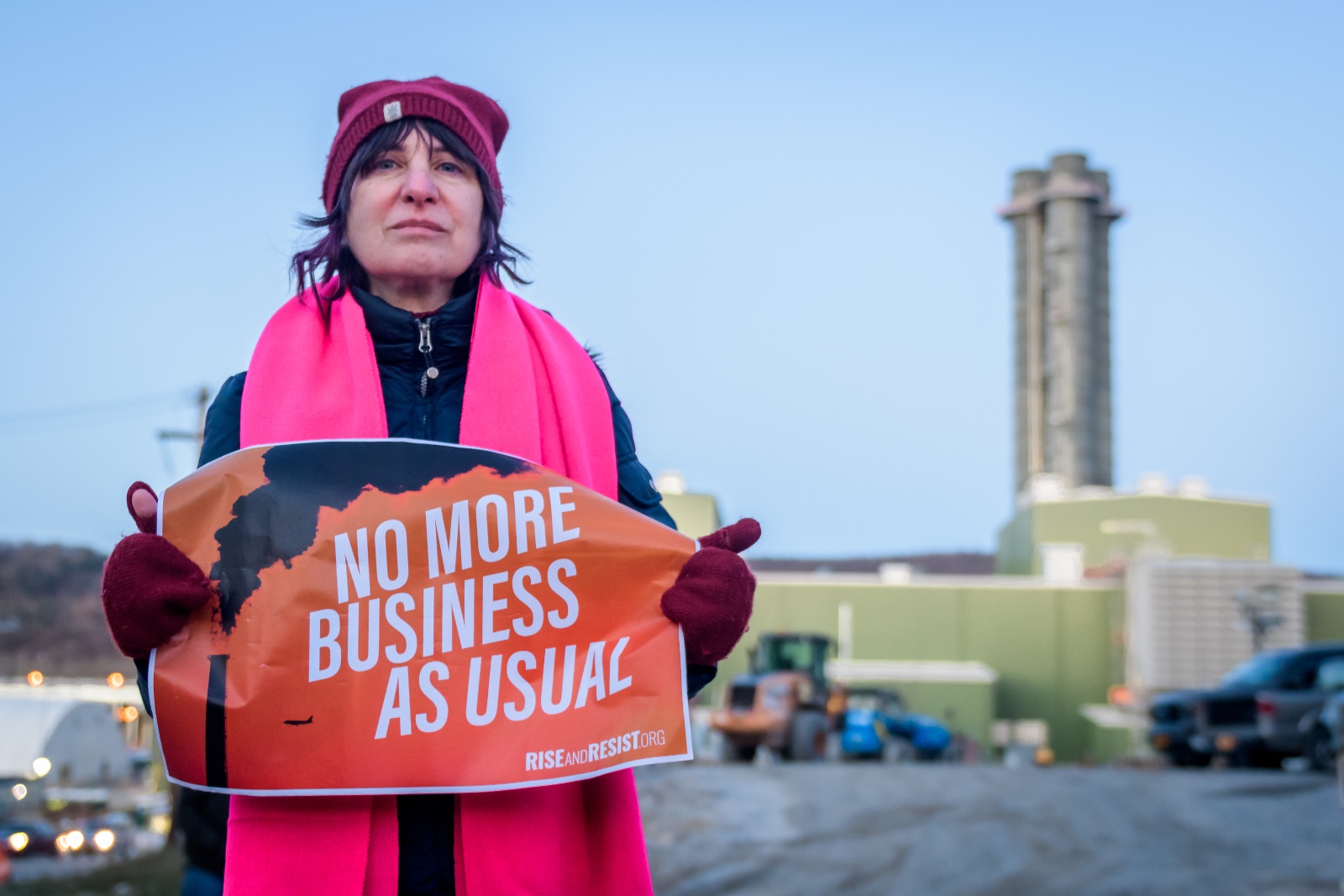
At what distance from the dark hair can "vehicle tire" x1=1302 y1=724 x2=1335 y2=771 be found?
17.4m

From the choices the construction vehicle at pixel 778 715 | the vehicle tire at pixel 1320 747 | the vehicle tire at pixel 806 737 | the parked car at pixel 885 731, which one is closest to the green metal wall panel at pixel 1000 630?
the parked car at pixel 885 731

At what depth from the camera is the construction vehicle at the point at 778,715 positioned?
64.1 feet

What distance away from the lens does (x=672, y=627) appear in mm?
2109

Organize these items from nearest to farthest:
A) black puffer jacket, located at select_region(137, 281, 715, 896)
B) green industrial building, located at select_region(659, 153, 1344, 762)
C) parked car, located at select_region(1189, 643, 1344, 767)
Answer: black puffer jacket, located at select_region(137, 281, 715, 896)
parked car, located at select_region(1189, 643, 1344, 767)
green industrial building, located at select_region(659, 153, 1344, 762)

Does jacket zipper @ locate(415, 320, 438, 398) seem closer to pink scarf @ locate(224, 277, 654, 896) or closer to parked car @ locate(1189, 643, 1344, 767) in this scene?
pink scarf @ locate(224, 277, 654, 896)

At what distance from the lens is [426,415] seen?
219cm

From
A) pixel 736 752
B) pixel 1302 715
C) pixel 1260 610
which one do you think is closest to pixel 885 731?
pixel 736 752

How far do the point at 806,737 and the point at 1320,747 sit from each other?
673cm

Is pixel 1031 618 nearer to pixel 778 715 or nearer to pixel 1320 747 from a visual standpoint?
pixel 778 715

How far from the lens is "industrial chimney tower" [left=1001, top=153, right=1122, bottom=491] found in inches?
1901

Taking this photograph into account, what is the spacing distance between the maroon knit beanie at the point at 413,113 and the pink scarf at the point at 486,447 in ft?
0.73

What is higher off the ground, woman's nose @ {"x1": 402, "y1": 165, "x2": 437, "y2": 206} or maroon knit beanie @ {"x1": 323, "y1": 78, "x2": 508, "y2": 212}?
maroon knit beanie @ {"x1": 323, "y1": 78, "x2": 508, "y2": 212}

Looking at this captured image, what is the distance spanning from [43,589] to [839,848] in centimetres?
2888

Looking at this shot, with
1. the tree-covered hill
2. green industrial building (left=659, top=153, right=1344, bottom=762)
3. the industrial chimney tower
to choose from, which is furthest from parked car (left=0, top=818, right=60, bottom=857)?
the industrial chimney tower
